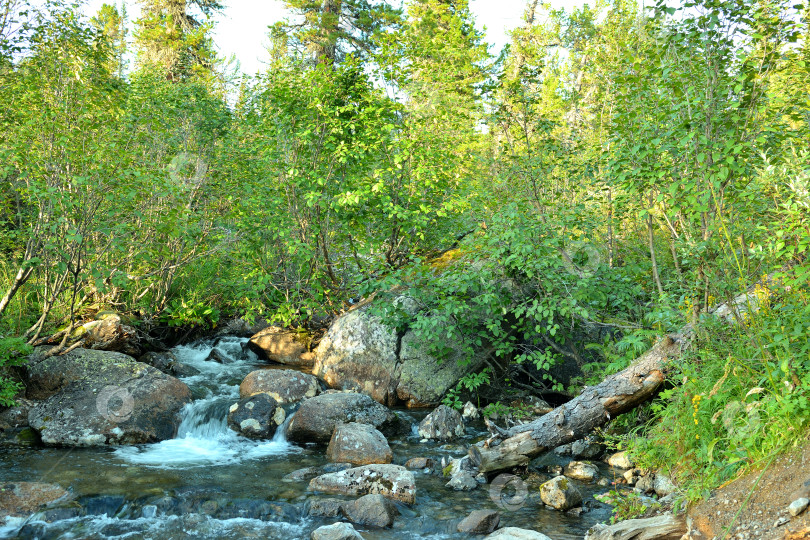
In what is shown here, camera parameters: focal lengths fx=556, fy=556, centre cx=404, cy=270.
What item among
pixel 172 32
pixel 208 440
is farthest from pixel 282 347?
pixel 172 32

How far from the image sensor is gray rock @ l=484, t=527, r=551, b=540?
4.27 metres

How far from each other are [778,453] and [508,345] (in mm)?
4399

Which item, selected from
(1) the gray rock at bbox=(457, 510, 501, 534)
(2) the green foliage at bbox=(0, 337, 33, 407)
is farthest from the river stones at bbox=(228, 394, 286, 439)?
(1) the gray rock at bbox=(457, 510, 501, 534)

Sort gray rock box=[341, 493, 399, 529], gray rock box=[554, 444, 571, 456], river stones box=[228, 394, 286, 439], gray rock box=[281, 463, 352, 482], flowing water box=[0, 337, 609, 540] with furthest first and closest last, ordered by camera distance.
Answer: river stones box=[228, 394, 286, 439] < gray rock box=[554, 444, 571, 456] < gray rock box=[281, 463, 352, 482] < gray rock box=[341, 493, 399, 529] < flowing water box=[0, 337, 609, 540]

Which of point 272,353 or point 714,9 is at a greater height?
point 714,9

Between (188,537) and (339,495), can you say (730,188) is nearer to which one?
(339,495)

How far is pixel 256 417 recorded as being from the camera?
731 cm

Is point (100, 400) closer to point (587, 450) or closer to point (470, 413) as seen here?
point (470, 413)

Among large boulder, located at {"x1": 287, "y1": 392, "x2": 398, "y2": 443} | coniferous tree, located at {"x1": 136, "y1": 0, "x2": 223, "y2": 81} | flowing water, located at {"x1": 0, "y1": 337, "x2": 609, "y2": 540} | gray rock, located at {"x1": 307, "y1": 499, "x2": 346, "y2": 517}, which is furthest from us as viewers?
coniferous tree, located at {"x1": 136, "y1": 0, "x2": 223, "y2": 81}

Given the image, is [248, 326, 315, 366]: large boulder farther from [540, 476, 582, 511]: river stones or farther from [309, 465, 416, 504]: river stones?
[540, 476, 582, 511]: river stones

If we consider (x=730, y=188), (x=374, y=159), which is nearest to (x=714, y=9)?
(x=730, y=188)

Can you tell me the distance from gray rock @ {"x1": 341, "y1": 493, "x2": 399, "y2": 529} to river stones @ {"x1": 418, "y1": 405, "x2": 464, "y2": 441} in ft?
7.23

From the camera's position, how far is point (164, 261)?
9266mm

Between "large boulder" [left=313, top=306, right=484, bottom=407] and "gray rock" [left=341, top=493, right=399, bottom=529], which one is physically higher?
"large boulder" [left=313, top=306, right=484, bottom=407]
